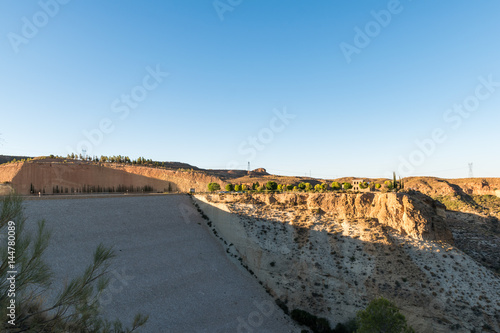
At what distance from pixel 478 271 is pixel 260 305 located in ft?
57.2

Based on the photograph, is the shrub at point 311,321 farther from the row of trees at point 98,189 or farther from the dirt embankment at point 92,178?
the row of trees at point 98,189

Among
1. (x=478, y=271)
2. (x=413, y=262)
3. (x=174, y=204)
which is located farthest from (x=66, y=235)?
(x=478, y=271)

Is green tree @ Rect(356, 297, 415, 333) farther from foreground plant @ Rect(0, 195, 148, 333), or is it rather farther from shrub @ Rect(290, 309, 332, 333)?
foreground plant @ Rect(0, 195, 148, 333)

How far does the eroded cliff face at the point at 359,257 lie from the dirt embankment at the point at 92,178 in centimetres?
1492

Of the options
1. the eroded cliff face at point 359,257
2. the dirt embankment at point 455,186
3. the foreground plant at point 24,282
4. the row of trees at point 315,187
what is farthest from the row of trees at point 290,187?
the dirt embankment at point 455,186

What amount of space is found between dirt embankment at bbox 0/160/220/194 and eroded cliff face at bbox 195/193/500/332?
14.9 meters

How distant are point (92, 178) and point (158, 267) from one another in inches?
968

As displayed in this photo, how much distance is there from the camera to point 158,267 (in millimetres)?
20453

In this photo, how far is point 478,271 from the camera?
2055cm

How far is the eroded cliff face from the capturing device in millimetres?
18375

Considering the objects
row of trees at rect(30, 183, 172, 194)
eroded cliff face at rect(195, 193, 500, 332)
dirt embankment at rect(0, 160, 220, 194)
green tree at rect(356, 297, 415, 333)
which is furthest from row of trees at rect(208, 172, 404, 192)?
green tree at rect(356, 297, 415, 333)

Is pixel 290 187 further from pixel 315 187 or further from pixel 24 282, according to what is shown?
pixel 24 282

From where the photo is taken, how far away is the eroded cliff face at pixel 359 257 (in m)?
18.4

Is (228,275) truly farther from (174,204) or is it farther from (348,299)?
(174,204)
